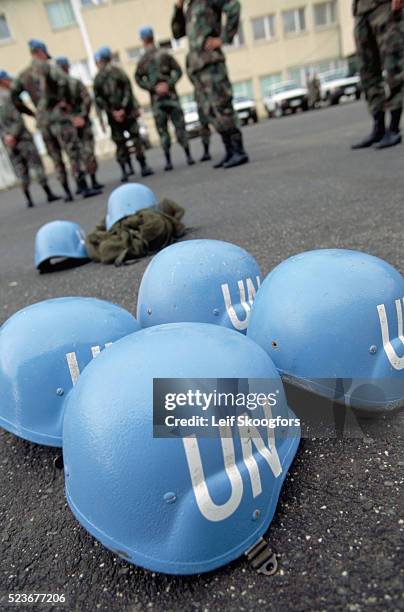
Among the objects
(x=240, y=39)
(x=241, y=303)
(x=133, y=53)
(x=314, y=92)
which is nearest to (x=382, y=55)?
(x=241, y=303)

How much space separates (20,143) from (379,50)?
5.82 metres

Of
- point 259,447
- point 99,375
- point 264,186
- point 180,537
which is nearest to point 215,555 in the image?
point 180,537

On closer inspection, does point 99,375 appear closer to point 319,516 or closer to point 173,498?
point 173,498

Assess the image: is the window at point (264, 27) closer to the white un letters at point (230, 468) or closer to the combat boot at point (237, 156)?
the combat boot at point (237, 156)

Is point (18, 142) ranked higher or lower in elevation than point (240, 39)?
lower

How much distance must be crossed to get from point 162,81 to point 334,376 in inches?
281

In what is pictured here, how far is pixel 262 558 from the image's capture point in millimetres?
955

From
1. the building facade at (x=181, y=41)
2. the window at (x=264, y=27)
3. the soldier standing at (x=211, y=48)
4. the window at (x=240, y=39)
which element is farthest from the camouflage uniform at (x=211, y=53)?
the window at (x=264, y=27)

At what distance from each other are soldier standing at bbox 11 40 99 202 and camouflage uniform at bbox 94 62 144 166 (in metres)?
0.65

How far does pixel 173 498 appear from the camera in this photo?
90 cm

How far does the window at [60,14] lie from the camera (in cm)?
2166

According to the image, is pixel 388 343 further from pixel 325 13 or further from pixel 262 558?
pixel 325 13

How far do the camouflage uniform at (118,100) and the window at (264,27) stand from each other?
2258 centimetres

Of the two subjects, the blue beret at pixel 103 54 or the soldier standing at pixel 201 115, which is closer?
the soldier standing at pixel 201 115
